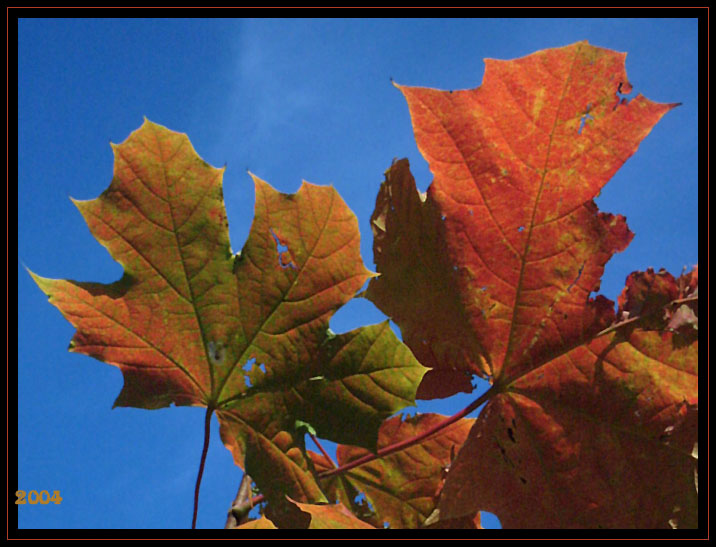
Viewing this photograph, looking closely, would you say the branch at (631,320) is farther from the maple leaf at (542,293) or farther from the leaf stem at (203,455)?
the leaf stem at (203,455)

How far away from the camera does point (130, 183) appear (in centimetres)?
125

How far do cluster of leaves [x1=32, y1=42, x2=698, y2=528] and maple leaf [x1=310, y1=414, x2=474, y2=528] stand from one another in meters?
0.19

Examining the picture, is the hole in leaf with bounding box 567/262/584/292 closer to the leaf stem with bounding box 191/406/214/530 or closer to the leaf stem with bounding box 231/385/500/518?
the leaf stem with bounding box 231/385/500/518

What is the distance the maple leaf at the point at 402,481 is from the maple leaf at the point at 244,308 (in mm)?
311

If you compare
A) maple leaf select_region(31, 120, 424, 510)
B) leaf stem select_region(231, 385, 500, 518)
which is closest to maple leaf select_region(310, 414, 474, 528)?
leaf stem select_region(231, 385, 500, 518)

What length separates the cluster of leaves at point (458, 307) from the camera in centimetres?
123

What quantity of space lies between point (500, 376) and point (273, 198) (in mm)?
623

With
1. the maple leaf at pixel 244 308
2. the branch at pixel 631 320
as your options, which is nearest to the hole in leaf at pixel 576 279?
the branch at pixel 631 320

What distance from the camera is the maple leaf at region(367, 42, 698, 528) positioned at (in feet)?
4.07

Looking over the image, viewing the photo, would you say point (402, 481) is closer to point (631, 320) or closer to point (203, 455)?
point (203, 455)

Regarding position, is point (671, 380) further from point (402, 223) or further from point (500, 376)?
point (402, 223)
